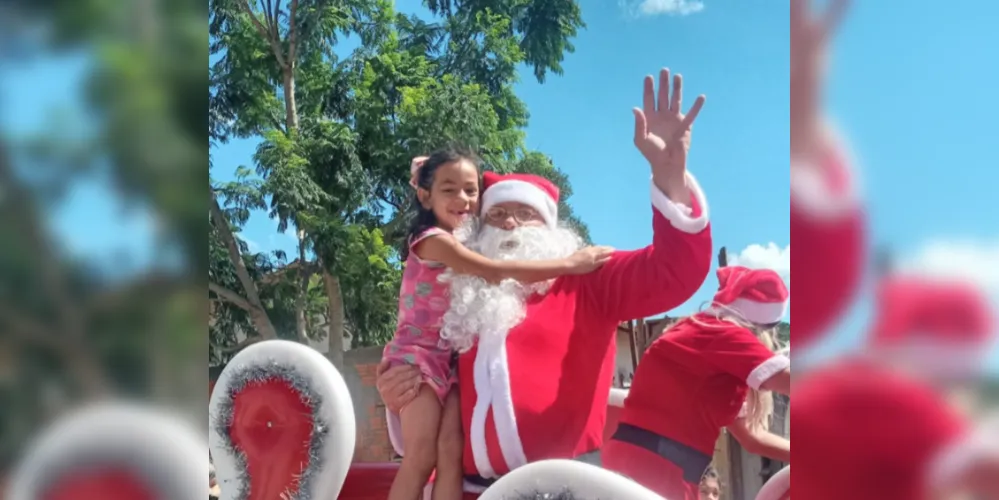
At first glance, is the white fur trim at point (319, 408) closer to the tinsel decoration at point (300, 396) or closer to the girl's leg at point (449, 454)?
the tinsel decoration at point (300, 396)

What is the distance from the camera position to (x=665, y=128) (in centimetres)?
122

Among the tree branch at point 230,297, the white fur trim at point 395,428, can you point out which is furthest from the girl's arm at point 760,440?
the tree branch at point 230,297

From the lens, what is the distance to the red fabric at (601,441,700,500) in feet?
4.49

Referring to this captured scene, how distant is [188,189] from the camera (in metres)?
0.76

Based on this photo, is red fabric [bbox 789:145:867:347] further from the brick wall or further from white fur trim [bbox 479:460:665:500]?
the brick wall

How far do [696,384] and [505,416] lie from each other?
34cm

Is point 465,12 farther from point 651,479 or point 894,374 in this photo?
point 894,374

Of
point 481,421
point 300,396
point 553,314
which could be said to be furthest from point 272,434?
point 553,314

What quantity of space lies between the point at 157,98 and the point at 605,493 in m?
0.70

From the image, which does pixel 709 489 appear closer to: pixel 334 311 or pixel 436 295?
pixel 436 295

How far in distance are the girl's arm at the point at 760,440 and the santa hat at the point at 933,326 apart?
0.75 metres

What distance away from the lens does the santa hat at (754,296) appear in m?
1.39

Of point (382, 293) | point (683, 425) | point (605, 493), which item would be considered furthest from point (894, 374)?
point (382, 293)

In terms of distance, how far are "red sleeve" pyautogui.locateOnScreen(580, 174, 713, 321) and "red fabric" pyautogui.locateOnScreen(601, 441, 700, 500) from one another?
233 millimetres
